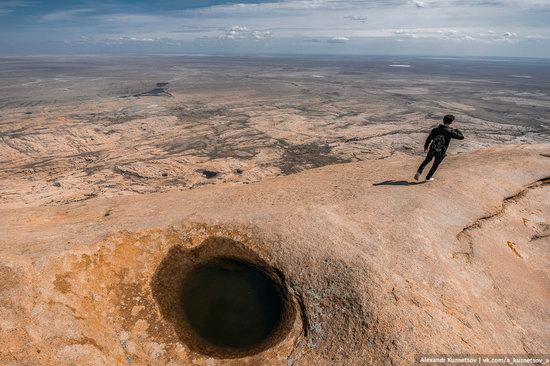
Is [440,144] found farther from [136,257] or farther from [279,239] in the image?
[136,257]

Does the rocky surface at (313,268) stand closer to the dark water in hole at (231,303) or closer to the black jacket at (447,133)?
the dark water in hole at (231,303)

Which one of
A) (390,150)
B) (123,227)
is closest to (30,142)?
(123,227)

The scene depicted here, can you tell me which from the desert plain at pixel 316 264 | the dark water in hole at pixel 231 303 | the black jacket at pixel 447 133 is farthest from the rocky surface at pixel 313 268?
the black jacket at pixel 447 133

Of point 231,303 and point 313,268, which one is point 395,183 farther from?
point 231,303

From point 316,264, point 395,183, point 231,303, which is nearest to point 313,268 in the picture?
point 316,264

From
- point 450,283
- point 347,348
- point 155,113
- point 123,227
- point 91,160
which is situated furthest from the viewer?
point 155,113

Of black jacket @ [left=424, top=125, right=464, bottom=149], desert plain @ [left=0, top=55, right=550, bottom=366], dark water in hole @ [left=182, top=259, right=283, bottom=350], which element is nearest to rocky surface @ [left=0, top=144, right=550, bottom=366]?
desert plain @ [left=0, top=55, right=550, bottom=366]
